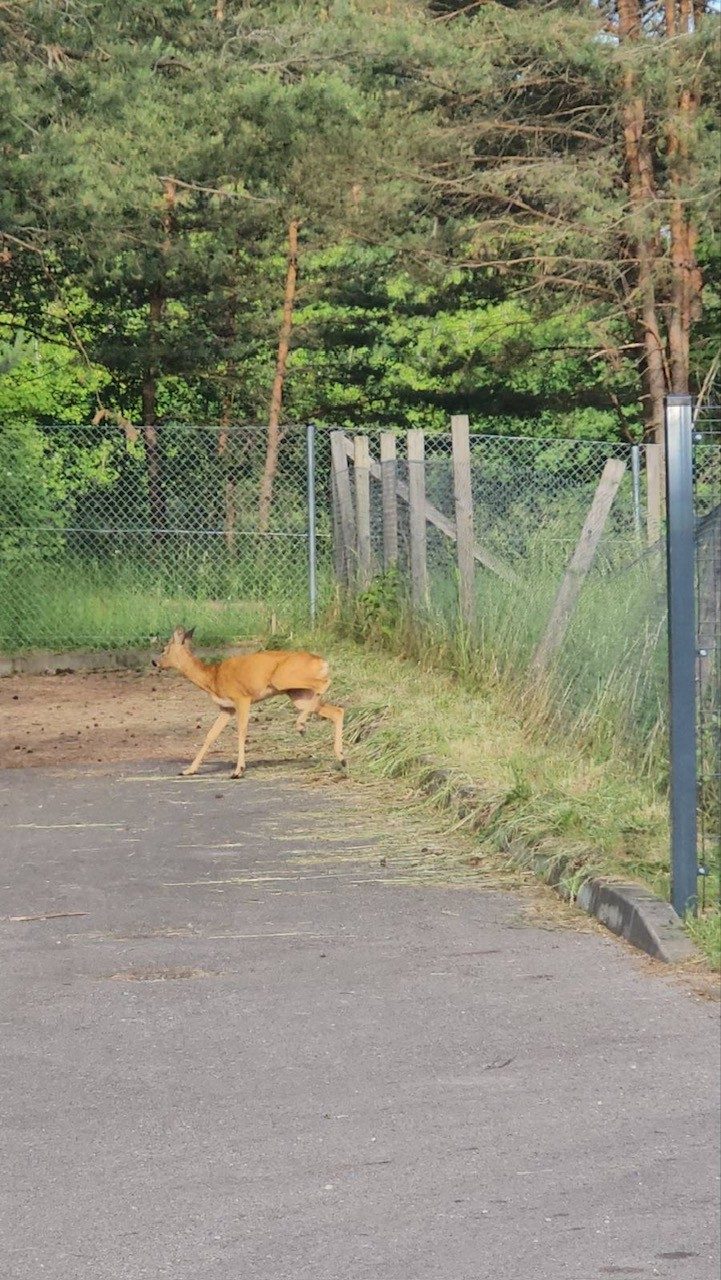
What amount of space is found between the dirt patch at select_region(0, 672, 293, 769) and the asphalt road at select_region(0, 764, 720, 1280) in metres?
4.69

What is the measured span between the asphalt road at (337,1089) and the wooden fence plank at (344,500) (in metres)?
10.5

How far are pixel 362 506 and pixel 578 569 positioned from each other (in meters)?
6.33

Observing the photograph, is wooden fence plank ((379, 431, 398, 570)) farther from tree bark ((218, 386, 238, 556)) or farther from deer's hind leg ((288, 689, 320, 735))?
deer's hind leg ((288, 689, 320, 735))

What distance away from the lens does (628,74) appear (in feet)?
83.3

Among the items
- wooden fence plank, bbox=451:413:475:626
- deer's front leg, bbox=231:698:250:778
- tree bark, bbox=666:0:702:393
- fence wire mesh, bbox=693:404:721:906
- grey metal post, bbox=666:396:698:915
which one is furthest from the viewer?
tree bark, bbox=666:0:702:393

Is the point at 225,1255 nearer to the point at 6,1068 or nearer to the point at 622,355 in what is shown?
the point at 6,1068

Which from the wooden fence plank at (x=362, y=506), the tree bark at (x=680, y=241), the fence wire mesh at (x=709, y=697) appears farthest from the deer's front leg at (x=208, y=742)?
the tree bark at (x=680, y=241)

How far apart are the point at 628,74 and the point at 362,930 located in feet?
67.6

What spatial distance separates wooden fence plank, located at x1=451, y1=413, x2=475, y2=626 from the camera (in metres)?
14.1

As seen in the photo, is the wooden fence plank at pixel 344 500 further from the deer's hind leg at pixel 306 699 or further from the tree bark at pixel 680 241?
the tree bark at pixel 680 241

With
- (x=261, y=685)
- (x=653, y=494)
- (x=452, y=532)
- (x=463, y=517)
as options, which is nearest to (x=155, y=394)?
(x=653, y=494)

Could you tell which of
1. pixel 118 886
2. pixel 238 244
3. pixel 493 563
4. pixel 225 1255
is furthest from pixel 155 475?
pixel 225 1255

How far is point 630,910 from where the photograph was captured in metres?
7.04

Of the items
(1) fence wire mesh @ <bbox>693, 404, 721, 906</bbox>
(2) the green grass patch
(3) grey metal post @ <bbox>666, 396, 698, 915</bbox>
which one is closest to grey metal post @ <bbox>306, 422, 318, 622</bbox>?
(2) the green grass patch
